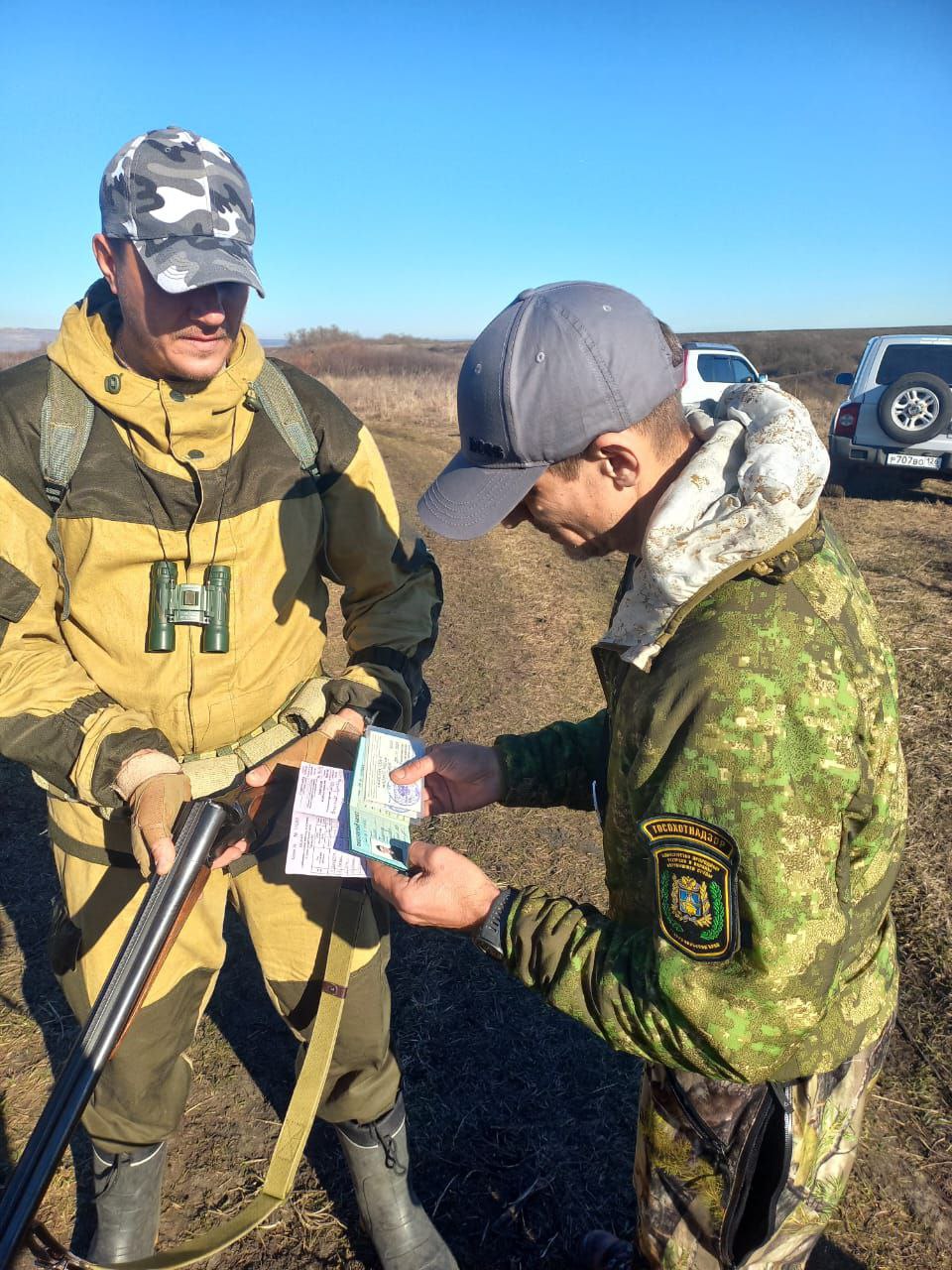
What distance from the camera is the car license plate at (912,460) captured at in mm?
10375

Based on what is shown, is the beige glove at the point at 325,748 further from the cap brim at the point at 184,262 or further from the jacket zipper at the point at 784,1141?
the jacket zipper at the point at 784,1141

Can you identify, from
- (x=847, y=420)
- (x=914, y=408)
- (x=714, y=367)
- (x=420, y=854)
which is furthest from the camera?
(x=714, y=367)

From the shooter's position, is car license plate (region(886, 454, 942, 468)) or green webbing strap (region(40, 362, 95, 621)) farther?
car license plate (region(886, 454, 942, 468))

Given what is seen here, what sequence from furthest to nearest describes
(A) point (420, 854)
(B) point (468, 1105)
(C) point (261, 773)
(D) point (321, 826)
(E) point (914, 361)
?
(E) point (914, 361) → (B) point (468, 1105) → (C) point (261, 773) → (D) point (321, 826) → (A) point (420, 854)

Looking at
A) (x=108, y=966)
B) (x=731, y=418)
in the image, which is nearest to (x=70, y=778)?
(x=108, y=966)

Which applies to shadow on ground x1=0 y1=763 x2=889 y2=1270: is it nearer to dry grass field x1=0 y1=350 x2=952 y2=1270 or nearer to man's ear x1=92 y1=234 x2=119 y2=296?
dry grass field x1=0 y1=350 x2=952 y2=1270

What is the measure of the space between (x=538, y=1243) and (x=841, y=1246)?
2.89ft

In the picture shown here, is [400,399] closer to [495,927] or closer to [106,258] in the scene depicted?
[106,258]

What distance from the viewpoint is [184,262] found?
1.98 metres

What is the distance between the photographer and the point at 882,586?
7562mm

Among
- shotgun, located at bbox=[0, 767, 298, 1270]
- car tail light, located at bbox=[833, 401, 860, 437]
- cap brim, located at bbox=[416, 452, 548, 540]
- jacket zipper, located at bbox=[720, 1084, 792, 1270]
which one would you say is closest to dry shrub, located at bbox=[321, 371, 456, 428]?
car tail light, located at bbox=[833, 401, 860, 437]

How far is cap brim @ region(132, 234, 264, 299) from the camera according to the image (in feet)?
6.46

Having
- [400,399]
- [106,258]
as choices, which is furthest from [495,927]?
[400,399]

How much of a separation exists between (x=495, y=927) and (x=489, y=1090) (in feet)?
5.66
